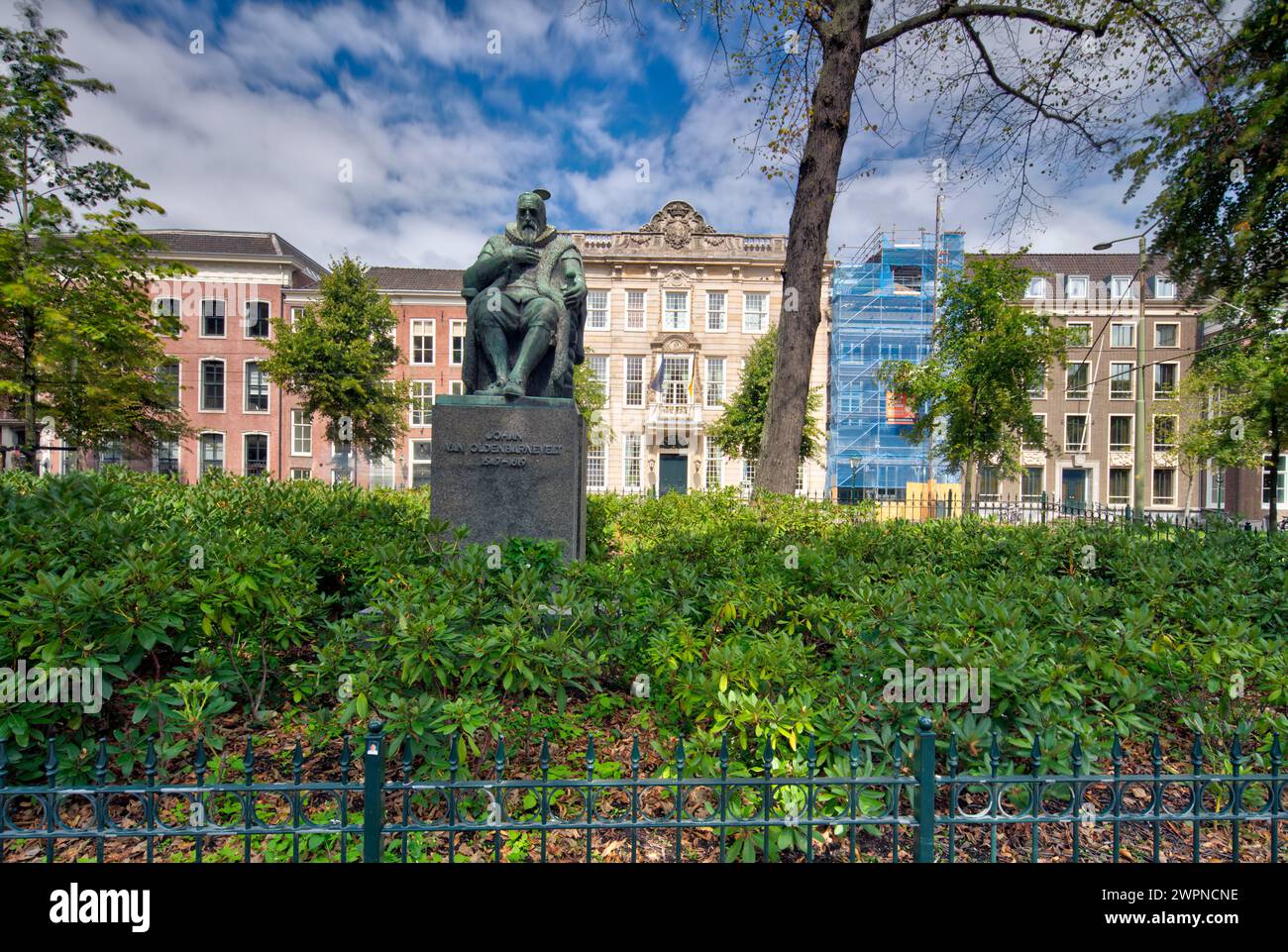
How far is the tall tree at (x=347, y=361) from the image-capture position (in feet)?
84.5

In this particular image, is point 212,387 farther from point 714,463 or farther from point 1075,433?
point 1075,433

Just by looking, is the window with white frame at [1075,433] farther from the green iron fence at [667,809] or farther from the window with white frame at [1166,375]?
the green iron fence at [667,809]

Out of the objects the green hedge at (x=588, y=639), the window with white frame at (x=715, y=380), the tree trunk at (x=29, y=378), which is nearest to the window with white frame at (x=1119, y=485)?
the window with white frame at (x=715, y=380)

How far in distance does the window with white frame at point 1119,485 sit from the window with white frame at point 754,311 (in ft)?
76.5

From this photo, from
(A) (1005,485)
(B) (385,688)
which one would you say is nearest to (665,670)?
(B) (385,688)

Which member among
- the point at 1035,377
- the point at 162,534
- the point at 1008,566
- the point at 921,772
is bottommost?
the point at 921,772

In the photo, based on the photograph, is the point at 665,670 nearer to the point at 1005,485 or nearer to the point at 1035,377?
the point at 1035,377

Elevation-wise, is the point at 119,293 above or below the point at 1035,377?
above

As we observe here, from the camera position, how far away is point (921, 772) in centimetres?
243

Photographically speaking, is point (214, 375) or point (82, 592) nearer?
point (82, 592)
